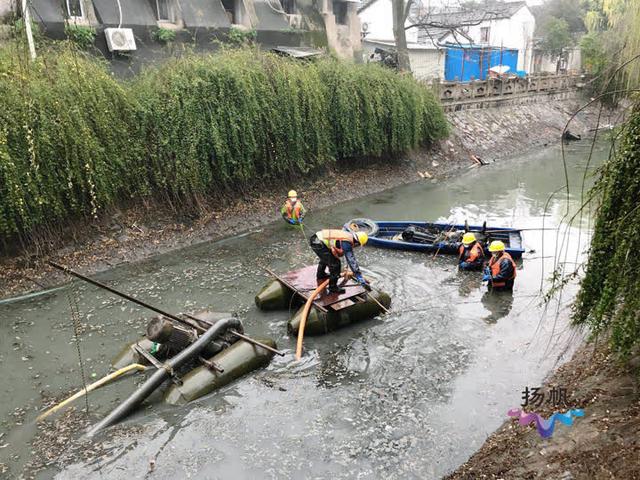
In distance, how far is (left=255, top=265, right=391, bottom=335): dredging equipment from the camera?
910cm

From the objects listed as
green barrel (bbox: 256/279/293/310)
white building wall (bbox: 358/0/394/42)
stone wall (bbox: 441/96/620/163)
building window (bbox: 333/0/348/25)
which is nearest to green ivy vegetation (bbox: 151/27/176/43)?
building window (bbox: 333/0/348/25)

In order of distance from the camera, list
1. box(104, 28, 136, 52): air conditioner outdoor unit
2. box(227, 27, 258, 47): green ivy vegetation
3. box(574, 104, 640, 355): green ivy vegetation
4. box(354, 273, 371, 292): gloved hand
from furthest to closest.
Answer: box(227, 27, 258, 47): green ivy vegetation
box(104, 28, 136, 52): air conditioner outdoor unit
box(354, 273, 371, 292): gloved hand
box(574, 104, 640, 355): green ivy vegetation

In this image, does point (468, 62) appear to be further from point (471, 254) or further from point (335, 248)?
point (335, 248)

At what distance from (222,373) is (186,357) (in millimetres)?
614

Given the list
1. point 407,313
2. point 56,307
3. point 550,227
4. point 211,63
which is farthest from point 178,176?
point 550,227

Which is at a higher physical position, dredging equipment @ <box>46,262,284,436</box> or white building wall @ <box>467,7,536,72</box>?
white building wall @ <box>467,7,536,72</box>

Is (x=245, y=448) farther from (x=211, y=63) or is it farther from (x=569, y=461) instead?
(x=211, y=63)

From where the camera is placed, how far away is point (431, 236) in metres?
13.5

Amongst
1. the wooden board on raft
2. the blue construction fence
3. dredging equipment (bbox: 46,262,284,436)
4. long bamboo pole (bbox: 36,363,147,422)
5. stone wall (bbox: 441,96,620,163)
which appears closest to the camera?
long bamboo pole (bbox: 36,363,147,422)

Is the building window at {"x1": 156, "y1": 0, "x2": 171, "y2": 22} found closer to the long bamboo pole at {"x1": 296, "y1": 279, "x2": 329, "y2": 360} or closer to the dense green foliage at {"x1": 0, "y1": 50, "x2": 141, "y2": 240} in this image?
the dense green foliage at {"x1": 0, "y1": 50, "x2": 141, "y2": 240}

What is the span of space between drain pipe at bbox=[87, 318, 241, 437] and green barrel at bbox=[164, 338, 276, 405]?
0.88 feet

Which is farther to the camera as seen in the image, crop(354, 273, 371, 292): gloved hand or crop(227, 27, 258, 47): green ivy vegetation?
crop(227, 27, 258, 47): green ivy vegetation

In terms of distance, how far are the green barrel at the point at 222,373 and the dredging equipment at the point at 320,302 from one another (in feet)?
3.58

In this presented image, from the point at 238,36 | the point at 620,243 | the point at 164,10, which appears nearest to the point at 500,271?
the point at 620,243
